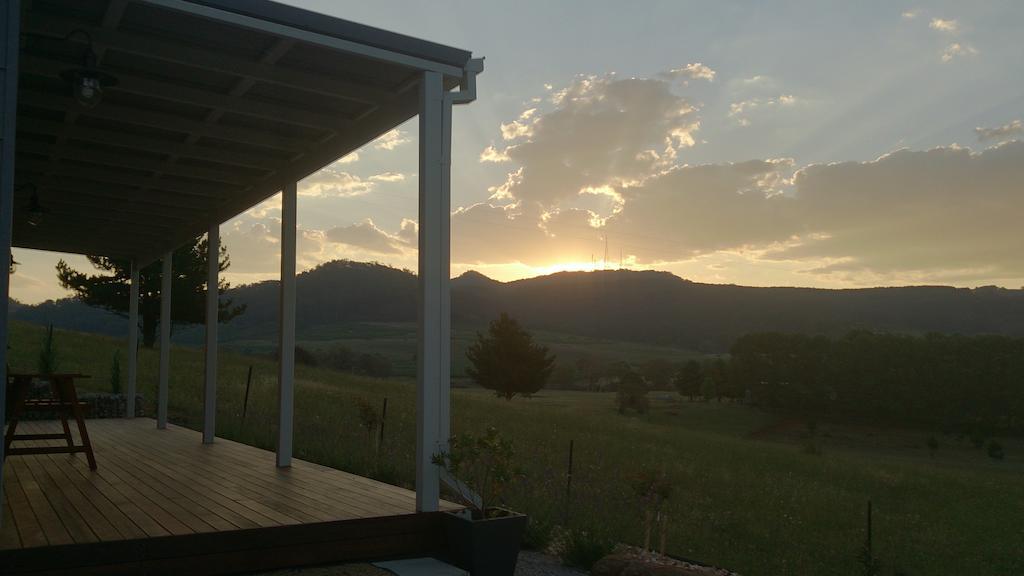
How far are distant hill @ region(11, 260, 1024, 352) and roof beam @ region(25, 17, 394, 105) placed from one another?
78059 mm

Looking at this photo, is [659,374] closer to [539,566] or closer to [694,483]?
[694,483]

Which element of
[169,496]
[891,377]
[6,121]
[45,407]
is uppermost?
[6,121]

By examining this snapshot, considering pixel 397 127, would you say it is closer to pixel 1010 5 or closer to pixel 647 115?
pixel 1010 5

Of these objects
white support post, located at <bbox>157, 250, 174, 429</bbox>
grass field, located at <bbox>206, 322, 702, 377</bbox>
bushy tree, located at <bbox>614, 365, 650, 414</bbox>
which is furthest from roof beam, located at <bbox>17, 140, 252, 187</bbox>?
grass field, located at <bbox>206, 322, 702, 377</bbox>

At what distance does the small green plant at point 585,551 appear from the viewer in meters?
5.45

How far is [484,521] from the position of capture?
4.19 metres

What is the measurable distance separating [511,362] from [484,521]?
36.3 metres

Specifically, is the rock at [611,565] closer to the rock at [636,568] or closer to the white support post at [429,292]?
the rock at [636,568]

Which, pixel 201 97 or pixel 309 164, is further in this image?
pixel 309 164

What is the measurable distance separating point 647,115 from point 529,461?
9.80 meters

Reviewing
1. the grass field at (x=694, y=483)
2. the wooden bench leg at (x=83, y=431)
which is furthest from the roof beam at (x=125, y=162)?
the grass field at (x=694, y=483)

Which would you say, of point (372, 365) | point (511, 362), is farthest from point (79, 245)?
point (372, 365)

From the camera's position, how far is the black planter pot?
415cm

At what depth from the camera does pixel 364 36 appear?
4254 mm
